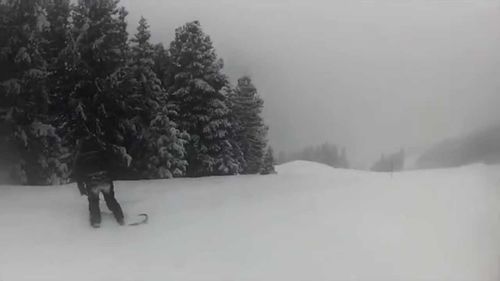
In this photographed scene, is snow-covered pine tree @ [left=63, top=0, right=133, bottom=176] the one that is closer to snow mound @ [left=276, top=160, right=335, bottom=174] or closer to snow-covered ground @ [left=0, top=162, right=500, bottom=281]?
snow-covered ground @ [left=0, top=162, right=500, bottom=281]

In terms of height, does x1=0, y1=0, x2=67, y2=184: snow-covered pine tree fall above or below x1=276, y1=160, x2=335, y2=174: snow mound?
above

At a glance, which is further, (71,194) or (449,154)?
(449,154)

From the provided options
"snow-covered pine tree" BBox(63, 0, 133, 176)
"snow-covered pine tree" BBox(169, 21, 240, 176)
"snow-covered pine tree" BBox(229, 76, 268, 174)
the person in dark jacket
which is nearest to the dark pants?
the person in dark jacket

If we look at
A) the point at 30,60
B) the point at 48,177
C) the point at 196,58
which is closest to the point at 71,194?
the point at 48,177

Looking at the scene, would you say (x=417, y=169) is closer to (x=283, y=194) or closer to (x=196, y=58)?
(x=283, y=194)

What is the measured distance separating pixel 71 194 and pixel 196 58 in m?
0.62

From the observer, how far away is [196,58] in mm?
1855

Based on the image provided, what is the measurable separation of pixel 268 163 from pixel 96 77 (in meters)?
0.64

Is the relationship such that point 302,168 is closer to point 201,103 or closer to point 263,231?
point 263,231

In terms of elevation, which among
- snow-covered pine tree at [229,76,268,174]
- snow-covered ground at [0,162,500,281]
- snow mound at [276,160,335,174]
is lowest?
snow-covered ground at [0,162,500,281]

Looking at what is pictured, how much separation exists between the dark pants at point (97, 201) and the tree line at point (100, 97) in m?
0.07

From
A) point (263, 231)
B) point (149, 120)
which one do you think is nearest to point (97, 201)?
point (149, 120)

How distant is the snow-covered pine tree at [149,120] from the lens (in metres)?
1.77

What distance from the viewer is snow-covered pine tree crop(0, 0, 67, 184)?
175 centimetres
